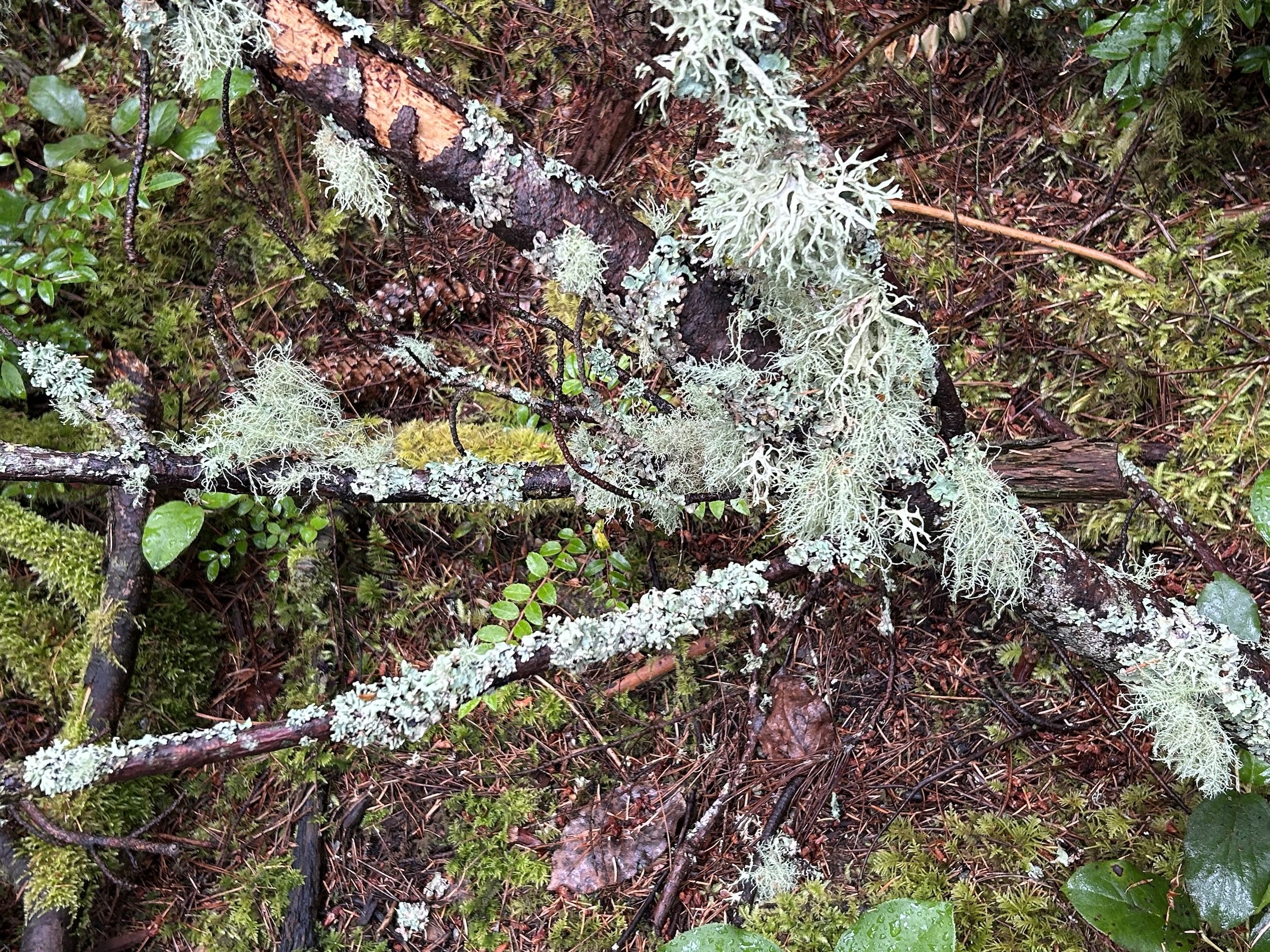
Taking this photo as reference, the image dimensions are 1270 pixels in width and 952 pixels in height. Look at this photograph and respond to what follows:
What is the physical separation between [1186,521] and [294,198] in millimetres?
2961

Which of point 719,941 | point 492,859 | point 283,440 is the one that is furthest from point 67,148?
point 719,941

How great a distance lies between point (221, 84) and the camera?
249cm

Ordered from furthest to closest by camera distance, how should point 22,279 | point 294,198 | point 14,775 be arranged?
point 294,198 → point 22,279 → point 14,775

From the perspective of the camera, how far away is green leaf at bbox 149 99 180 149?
2.50 metres

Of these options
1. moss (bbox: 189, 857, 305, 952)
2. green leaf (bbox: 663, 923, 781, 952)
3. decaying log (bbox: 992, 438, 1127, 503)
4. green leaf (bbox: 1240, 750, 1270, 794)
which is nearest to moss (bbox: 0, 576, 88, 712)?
moss (bbox: 189, 857, 305, 952)

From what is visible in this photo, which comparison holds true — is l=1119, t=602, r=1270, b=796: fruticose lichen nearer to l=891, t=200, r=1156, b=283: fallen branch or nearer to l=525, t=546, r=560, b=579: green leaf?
l=891, t=200, r=1156, b=283: fallen branch

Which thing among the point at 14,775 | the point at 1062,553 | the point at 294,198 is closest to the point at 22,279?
the point at 294,198

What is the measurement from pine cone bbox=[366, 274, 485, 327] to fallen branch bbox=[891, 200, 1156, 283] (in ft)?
4.57

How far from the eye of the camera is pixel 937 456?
5.54ft

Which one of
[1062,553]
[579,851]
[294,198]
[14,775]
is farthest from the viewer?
[294,198]

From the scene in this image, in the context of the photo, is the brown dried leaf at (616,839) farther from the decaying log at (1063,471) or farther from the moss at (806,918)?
the decaying log at (1063,471)

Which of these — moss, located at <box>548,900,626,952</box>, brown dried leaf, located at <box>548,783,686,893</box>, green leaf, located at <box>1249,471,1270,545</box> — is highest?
green leaf, located at <box>1249,471,1270,545</box>

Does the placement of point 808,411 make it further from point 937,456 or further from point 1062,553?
point 1062,553

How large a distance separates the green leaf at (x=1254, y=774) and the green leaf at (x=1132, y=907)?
0.30 metres
